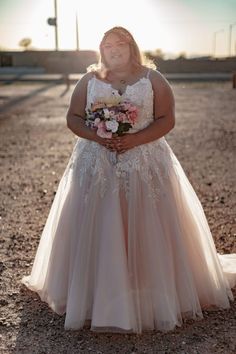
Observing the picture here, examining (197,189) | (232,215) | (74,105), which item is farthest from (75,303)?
(197,189)

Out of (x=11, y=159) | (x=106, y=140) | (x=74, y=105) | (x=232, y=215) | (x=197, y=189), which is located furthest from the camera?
(x=11, y=159)

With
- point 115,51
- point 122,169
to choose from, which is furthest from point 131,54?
point 122,169

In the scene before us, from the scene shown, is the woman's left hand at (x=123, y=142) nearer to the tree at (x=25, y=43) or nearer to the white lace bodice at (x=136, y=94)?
the white lace bodice at (x=136, y=94)

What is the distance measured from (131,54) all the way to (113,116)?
0.54 metres

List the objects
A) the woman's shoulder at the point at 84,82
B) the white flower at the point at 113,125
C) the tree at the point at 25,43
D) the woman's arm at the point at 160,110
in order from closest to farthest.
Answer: the white flower at the point at 113,125 < the woman's arm at the point at 160,110 < the woman's shoulder at the point at 84,82 < the tree at the point at 25,43

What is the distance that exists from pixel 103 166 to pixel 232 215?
3401 mm

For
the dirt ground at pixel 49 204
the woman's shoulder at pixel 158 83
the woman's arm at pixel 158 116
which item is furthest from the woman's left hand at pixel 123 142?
the dirt ground at pixel 49 204

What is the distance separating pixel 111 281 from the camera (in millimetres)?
3971

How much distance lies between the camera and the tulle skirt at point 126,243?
13.0 feet

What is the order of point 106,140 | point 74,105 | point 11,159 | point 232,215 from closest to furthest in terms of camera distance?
point 106,140
point 74,105
point 232,215
point 11,159

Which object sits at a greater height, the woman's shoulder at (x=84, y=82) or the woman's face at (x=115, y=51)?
the woman's face at (x=115, y=51)

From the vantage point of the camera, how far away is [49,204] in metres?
7.72

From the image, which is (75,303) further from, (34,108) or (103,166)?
(34,108)
